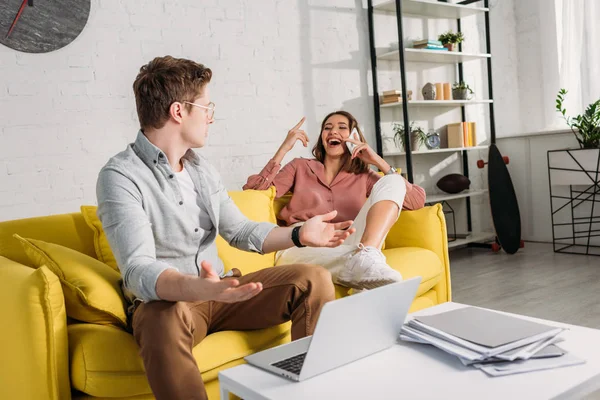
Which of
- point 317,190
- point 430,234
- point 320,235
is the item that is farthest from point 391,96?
point 320,235

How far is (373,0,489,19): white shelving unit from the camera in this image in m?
4.21

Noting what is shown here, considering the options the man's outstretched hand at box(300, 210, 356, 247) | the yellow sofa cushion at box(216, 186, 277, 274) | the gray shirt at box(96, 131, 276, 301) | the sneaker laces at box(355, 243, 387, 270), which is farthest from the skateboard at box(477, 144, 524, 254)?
the man's outstretched hand at box(300, 210, 356, 247)

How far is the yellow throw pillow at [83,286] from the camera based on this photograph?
1.74 m

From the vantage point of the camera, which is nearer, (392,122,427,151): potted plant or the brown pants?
the brown pants

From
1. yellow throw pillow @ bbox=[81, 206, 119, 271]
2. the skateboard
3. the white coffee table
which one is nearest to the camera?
the white coffee table

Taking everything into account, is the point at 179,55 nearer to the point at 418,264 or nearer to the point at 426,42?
the point at 418,264

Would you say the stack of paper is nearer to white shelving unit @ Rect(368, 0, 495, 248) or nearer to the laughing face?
the laughing face

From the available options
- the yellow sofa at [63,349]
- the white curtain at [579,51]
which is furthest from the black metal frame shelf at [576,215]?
the yellow sofa at [63,349]

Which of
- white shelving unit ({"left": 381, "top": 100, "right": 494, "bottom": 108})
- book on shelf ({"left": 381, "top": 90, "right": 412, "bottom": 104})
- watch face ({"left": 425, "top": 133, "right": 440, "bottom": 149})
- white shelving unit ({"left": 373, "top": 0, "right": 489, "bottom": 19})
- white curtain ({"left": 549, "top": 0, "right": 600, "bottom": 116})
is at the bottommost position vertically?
watch face ({"left": 425, "top": 133, "right": 440, "bottom": 149})

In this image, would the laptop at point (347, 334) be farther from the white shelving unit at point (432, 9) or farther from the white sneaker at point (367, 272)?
the white shelving unit at point (432, 9)

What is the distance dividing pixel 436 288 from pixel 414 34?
247cm

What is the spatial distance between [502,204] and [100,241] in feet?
10.8

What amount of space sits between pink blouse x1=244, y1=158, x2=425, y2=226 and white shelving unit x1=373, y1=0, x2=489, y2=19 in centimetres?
169

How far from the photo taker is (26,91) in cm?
281
